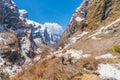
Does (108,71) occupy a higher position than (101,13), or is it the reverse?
(101,13)

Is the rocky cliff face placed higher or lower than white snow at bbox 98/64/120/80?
higher

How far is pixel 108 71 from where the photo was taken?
41031 millimetres

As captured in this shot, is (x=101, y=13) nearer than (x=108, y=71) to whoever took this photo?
No

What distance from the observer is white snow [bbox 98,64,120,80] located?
122ft

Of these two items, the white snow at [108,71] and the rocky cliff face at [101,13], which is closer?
the white snow at [108,71]

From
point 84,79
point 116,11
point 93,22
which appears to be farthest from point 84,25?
point 84,79

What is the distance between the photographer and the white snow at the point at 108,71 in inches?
1465

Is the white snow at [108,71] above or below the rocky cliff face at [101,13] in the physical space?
below

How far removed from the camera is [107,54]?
5797 cm

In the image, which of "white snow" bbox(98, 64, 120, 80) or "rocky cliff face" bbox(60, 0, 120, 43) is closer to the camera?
"white snow" bbox(98, 64, 120, 80)

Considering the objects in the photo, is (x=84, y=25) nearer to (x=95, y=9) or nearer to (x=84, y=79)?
(x=95, y=9)

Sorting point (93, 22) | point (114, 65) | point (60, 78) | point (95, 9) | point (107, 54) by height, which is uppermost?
point (95, 9)

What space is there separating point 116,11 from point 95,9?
973 inches

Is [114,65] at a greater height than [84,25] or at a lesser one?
lesser
